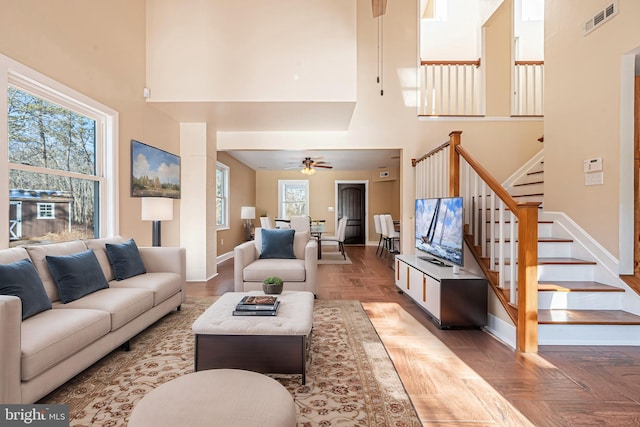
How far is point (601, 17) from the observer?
10.0 ft

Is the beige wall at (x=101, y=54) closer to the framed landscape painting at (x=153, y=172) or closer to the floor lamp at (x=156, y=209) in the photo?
the framed landscape painting at (x=153, y=172)

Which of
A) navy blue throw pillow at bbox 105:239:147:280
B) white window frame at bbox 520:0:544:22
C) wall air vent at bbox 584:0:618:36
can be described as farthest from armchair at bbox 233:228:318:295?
white window frame at bbox 520:0:544:22

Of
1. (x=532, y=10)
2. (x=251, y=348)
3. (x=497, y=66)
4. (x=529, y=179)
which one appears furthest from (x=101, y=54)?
(x=532, y=10)

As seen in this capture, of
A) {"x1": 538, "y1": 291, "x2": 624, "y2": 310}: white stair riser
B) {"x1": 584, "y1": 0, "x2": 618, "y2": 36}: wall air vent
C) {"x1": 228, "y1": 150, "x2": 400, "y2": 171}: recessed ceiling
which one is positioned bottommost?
{"x1": 538, "y1": 291, "x2": 624, "y2": 310}: white stair riser

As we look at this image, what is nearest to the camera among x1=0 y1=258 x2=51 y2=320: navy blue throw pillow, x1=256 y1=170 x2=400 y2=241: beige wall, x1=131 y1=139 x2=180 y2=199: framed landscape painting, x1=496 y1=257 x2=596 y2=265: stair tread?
x1=0 y1=258 x2=51 y2=320: navy blue throw pillow

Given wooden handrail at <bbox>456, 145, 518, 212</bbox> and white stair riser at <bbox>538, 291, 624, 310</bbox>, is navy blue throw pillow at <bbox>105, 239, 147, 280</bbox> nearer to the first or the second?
wooden handrail at <bbox>456, 145, 518, 212</bbox>

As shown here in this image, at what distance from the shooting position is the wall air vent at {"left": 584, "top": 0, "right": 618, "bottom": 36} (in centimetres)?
291

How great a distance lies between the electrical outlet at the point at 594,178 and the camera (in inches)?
120

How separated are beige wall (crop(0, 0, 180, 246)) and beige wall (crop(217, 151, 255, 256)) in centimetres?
281

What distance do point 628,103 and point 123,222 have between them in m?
5.11

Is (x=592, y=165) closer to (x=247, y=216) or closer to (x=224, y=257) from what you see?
(x=224, y=257)

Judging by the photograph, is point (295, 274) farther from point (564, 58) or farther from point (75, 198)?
point (564, 58)

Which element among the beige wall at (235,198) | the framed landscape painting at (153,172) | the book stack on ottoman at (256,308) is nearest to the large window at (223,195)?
the beige wall at (235,198)

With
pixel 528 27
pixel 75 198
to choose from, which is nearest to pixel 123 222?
pixel 75 198
